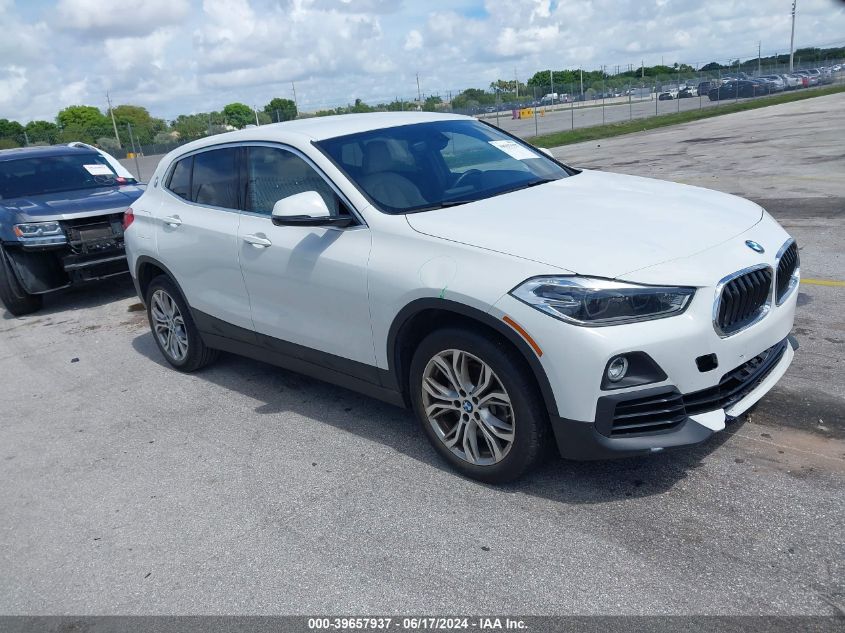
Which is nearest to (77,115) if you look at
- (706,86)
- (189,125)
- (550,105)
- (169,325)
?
(189,125)

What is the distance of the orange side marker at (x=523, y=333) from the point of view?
341 cm

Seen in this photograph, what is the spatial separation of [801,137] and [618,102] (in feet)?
162

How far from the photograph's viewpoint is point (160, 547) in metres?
3.76

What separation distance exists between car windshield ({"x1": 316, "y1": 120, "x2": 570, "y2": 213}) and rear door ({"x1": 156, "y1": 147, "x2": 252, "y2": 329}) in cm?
100

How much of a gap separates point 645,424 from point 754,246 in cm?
109

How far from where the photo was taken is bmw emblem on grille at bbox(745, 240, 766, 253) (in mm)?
3748

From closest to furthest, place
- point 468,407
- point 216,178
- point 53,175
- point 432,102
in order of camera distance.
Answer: point 468,407
point 216,178
point 53,175
point 432,102

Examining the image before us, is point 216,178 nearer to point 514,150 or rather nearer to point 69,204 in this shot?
point 514,150

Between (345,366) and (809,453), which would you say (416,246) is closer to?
(345,366)

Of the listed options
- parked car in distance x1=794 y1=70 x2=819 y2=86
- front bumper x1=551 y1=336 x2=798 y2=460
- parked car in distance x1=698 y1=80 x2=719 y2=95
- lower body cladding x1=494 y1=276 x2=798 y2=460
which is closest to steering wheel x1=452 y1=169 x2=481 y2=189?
lower body cladding x1=494 y1=276 x2=798 y2=460

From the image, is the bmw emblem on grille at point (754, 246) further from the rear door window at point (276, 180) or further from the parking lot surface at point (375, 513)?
the rear door window at point (276, 180)

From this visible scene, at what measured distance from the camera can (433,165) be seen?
4.74 metres

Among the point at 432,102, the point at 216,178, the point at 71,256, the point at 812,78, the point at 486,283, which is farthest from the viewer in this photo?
→ the point at 812,78

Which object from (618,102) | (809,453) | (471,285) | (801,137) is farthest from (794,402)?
(618,102)
